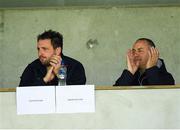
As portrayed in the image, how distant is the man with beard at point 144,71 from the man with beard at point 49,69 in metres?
0.40

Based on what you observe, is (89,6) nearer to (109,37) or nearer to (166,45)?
(109,37)

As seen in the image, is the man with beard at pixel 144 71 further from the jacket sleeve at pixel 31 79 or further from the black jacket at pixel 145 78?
the jacket sleeve at pixel 31 79

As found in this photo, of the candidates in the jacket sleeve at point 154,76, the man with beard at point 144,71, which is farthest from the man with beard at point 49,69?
the jacket sleeve at point 154,76

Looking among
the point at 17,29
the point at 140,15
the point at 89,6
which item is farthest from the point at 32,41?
the point at 140,15

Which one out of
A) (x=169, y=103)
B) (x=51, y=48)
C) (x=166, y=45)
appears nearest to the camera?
(x=169, y=103)

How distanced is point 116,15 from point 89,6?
372 mm

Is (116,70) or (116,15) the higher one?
(116,15)

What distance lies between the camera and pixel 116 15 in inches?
217

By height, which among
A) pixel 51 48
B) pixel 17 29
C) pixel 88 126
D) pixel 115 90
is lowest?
pixel 88 126

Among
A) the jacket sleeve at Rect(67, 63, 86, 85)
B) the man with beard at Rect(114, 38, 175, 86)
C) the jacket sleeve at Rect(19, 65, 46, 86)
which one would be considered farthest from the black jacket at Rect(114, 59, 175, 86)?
the jacket sleeve at Rect(19, 65, 46, 86)

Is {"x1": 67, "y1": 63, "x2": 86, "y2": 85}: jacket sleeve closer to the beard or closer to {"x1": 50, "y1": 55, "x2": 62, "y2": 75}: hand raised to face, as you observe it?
{"x1": 50, "y1": 55, "x2": 62, "y2": 75}: hand raised to face

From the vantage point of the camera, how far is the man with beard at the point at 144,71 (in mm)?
3537

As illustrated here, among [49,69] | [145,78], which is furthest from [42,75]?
[145,78]

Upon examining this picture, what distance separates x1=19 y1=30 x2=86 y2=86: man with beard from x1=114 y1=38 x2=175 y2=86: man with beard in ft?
1.31
